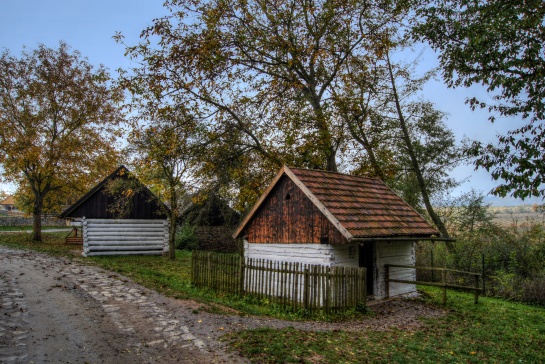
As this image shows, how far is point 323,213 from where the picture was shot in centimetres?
1276

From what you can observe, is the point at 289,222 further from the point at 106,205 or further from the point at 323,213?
the point at 106,205

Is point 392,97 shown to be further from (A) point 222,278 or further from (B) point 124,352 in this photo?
(B) point 124,352

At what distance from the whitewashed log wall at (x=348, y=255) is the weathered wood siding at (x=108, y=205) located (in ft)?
41.8

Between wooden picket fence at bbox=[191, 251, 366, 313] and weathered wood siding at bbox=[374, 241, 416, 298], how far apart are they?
7.09 ft

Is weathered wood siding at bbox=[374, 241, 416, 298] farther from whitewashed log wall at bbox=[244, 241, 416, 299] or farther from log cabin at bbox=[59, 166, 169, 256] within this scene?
log cabin at bbox=[59, 166, 169, 256]

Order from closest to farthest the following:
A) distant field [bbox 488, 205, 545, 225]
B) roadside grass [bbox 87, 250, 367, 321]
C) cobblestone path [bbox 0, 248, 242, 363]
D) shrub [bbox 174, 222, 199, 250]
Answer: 1. cobblestone path [bbox 0, 248, 242, 363]
2. roadside grass [bbox 87, 250, 367, 321]
3. distant field [bbox 488, 205, 545, 225]
4. shrub [bbox 174, 222, 199, 250]

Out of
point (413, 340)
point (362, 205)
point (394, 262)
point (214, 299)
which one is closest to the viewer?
point (413, 340)

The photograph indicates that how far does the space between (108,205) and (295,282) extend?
1680cm

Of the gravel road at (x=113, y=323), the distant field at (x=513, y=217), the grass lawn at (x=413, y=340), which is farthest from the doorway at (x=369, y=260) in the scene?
the distant field at (x=513, y=217)

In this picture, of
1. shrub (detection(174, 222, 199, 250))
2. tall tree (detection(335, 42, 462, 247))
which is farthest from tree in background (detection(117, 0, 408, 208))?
shrub (detection(174, 222, 199, 250))

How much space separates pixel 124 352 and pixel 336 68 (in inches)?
602

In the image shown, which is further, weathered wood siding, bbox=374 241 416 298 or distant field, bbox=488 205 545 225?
distant field, bbox=488 205 545 225

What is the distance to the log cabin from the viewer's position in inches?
958

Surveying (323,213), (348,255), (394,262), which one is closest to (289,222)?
(323,213)
